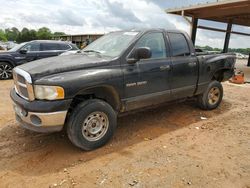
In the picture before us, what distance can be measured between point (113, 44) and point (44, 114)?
6.51 ft

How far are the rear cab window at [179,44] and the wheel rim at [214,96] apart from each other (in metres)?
1.37

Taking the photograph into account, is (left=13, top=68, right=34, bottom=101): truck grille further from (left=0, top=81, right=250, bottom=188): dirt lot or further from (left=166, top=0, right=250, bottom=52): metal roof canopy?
(left=166, top=0, right=250, bottom=52): metal roof canopy

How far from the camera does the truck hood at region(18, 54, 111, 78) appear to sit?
A: 354 centimetres

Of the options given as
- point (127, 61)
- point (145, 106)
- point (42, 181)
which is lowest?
point (42, 181)

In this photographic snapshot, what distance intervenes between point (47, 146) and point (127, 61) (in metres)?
1.96

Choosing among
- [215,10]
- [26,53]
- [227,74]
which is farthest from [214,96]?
[215,10]

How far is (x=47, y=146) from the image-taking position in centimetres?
408

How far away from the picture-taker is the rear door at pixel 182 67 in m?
5.00

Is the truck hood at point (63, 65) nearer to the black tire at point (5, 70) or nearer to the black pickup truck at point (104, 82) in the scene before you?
the black pickup truck at point (104, 82)

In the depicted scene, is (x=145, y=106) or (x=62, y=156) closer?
(x=62, y=156)

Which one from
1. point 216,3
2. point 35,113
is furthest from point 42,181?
point 216,3

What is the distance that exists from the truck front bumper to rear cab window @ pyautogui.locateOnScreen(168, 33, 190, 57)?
2619mm

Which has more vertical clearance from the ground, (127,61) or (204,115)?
(127,61)

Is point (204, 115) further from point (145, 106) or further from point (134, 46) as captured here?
point (134, 46)
